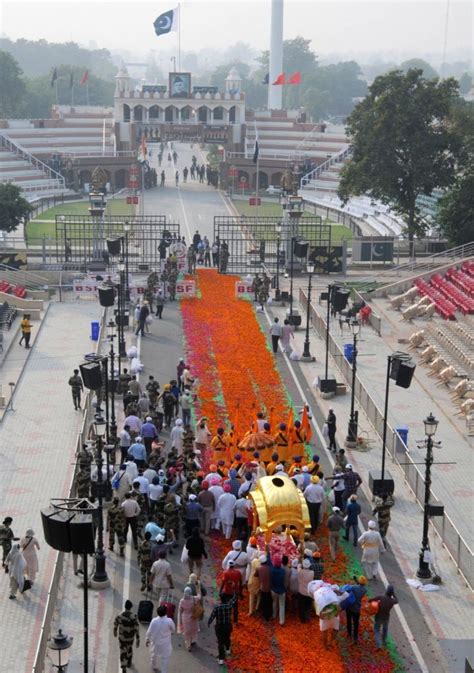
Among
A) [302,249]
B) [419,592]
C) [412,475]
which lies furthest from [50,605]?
[302,249]

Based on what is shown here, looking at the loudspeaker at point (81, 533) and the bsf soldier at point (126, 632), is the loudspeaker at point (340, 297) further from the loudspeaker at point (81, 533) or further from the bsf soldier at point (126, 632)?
the loudspeaker at point (81, 533)

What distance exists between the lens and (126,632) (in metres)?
19.9

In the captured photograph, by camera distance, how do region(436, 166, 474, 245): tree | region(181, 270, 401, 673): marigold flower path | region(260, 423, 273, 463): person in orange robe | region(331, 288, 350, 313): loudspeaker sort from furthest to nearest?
region(436, 166, 474, 245): tree < region(331, 288, 350, 313): loudspeaker < region(260, 423, 273, 463): person in orange robe < region(181, 270, 401, 673): marigold flower path

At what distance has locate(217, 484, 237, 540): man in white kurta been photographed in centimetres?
2511

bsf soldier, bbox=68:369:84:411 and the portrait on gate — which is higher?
the portrait on gate

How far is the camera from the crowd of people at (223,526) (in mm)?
21172

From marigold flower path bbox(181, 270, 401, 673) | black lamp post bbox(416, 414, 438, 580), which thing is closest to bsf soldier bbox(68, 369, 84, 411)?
marigold flower path bbox(181, 270, 401, 673)

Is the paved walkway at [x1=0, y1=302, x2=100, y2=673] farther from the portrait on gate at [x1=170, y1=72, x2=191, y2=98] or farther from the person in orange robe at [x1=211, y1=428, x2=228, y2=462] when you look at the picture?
the portrait on gate at [x1=170, y1=72, x2=191, y2=98]

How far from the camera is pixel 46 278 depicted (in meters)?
54.9

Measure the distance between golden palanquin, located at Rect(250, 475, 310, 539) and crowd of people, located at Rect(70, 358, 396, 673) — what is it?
0.20 m

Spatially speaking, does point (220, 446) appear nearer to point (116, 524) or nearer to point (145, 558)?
point (116, 524)

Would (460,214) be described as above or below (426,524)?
above

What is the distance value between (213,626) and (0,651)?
382 cm

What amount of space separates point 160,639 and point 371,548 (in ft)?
17.9
